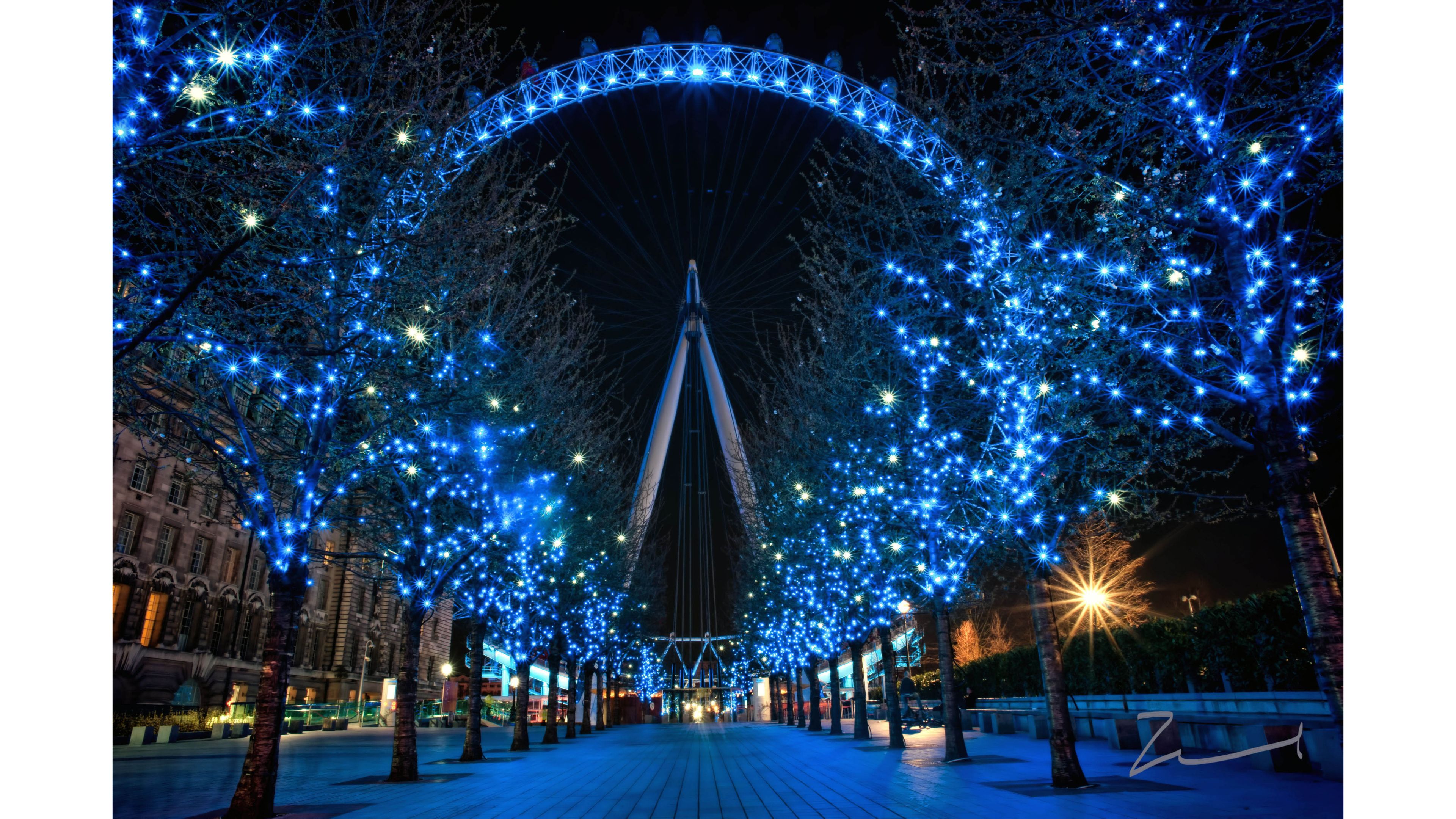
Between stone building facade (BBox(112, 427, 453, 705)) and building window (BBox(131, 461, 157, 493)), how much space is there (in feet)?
0.21

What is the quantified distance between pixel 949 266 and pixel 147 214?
10407 mm

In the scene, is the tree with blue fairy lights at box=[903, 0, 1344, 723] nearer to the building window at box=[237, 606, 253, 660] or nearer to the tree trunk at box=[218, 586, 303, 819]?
the tree trunk at box=[218, 586, 303, 819]

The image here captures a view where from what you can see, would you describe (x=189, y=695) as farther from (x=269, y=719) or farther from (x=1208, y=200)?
(x=1208, y=200)

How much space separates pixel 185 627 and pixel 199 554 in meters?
3.94

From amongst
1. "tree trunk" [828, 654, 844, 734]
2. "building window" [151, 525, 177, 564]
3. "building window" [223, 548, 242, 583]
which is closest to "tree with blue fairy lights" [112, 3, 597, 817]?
"tree trunk" [828, 654, 844, 734]

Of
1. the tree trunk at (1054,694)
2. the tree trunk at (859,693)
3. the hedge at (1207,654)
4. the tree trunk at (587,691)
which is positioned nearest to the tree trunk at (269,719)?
the tree trunk at (1054,694)

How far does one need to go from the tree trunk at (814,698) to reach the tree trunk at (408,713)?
23685mm

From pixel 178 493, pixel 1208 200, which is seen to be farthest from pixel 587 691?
pixel 1208 200

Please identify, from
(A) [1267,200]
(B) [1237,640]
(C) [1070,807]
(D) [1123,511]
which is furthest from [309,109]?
(B) [1237,640]

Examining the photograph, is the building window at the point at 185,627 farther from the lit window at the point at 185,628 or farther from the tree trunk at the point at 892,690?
the tree trunk at the point at 892,690

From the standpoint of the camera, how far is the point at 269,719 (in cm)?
1003

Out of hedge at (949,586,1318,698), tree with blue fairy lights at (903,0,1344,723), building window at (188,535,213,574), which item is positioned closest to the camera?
tree with blue fairy lights at (903,0,1344,723)

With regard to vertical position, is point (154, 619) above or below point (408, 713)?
above

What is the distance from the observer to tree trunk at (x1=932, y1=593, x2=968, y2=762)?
1551 cm
